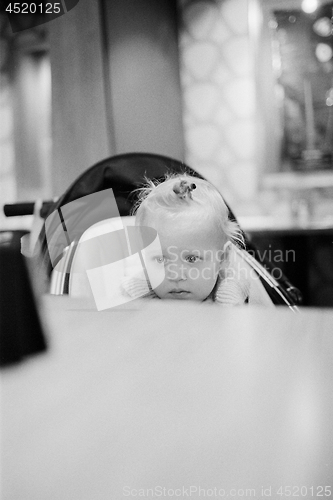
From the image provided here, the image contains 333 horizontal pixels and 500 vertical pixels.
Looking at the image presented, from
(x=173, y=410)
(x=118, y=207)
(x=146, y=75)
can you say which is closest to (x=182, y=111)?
(x=146, y=75)

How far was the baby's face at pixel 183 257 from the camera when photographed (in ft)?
0.83

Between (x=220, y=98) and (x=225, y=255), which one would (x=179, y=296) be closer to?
(x=225, y=255)

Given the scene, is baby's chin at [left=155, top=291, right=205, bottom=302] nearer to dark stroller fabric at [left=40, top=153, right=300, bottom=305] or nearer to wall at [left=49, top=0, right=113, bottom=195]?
dark stroller fabric at [left=40, top=153, right=300, bottom=305]

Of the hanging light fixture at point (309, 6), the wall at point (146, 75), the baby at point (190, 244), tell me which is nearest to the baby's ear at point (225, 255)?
the baby at point (190, 244)

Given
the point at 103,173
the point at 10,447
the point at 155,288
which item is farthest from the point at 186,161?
the point at 10,447

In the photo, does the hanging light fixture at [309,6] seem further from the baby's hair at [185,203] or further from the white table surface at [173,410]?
the white table surface at [173,410]

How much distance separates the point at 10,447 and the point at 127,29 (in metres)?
0.38

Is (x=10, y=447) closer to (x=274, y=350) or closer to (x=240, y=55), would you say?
(x=274, y=350)

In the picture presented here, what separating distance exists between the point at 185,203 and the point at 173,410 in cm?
14

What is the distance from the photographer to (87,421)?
164mm

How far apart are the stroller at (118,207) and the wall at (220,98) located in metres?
0.05

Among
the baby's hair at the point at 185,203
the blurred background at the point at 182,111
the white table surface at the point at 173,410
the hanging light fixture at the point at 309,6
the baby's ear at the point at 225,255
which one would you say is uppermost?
the hanging light fixture at the point at 309,6

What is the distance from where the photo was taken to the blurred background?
12.3 inches

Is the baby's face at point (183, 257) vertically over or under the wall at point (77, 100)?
under
